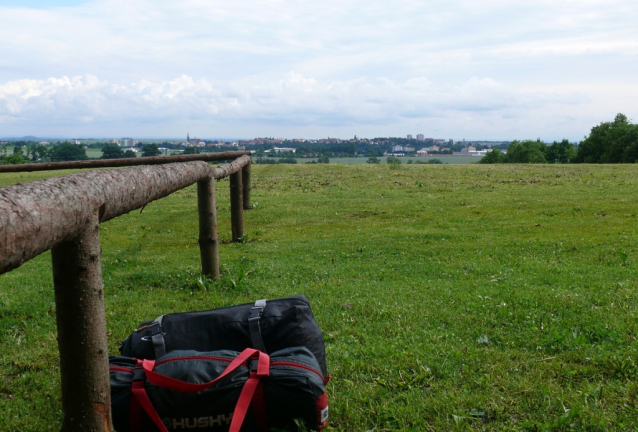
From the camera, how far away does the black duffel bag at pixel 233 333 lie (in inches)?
145

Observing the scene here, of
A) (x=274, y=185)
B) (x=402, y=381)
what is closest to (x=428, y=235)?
(x=402, y=381)

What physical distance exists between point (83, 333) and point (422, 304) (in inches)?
151

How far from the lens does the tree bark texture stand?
2623mm

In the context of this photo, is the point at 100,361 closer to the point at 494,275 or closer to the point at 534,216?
the point at 494,275

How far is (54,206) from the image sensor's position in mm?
2164

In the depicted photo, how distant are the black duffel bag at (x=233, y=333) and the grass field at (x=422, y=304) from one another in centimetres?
50

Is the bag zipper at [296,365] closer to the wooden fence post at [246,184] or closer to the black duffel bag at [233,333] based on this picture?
the black duffel bag at [233,333]

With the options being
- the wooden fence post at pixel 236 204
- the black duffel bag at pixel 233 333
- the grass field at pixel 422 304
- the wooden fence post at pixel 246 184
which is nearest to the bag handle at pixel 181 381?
the black duffel bag at pixel 233 333

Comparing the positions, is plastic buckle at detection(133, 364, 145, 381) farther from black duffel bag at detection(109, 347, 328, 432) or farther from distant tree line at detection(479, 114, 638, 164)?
distant tree line at detection(479, 114, 638, 164)

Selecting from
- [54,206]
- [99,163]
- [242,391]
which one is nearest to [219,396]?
[242,391]

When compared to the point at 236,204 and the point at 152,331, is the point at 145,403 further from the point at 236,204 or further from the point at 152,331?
the point at 236,204

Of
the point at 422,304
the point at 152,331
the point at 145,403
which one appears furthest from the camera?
the point at 422,304

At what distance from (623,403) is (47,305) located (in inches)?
221

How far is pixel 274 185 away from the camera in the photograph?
74.4 ft
